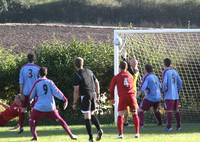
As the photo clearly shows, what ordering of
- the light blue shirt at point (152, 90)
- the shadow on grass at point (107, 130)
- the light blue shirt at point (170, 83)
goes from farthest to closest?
the light blue shirt at point (152, 90) → the light blue shirt at point (170, 83) → the shadow on grass at point (107, 130)

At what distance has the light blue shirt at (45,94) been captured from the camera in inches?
598

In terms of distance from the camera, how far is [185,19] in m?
59.1

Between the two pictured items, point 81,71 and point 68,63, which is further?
point 68,63

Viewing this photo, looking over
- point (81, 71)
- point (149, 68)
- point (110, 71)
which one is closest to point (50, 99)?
point (81, 71)

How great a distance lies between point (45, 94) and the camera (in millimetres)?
15266

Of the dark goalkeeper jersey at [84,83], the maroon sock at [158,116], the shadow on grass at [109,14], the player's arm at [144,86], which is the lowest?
the maroon sock at [158,116]

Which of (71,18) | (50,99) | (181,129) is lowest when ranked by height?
(181,129)

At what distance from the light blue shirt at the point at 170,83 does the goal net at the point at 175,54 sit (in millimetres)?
2556

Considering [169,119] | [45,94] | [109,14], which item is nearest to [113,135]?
[169,119]

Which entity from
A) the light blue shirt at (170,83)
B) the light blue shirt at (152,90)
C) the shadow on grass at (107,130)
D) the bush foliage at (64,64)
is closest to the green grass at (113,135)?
the shadow on grass at (107,130)

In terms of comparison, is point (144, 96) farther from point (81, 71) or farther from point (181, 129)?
point (81, 71)

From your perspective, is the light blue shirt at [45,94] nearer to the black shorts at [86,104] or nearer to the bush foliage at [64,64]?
the black shorts at [86,104]

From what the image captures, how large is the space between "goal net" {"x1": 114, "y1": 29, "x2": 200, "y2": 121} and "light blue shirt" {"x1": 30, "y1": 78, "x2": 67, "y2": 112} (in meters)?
5.46

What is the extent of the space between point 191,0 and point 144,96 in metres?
45.8
